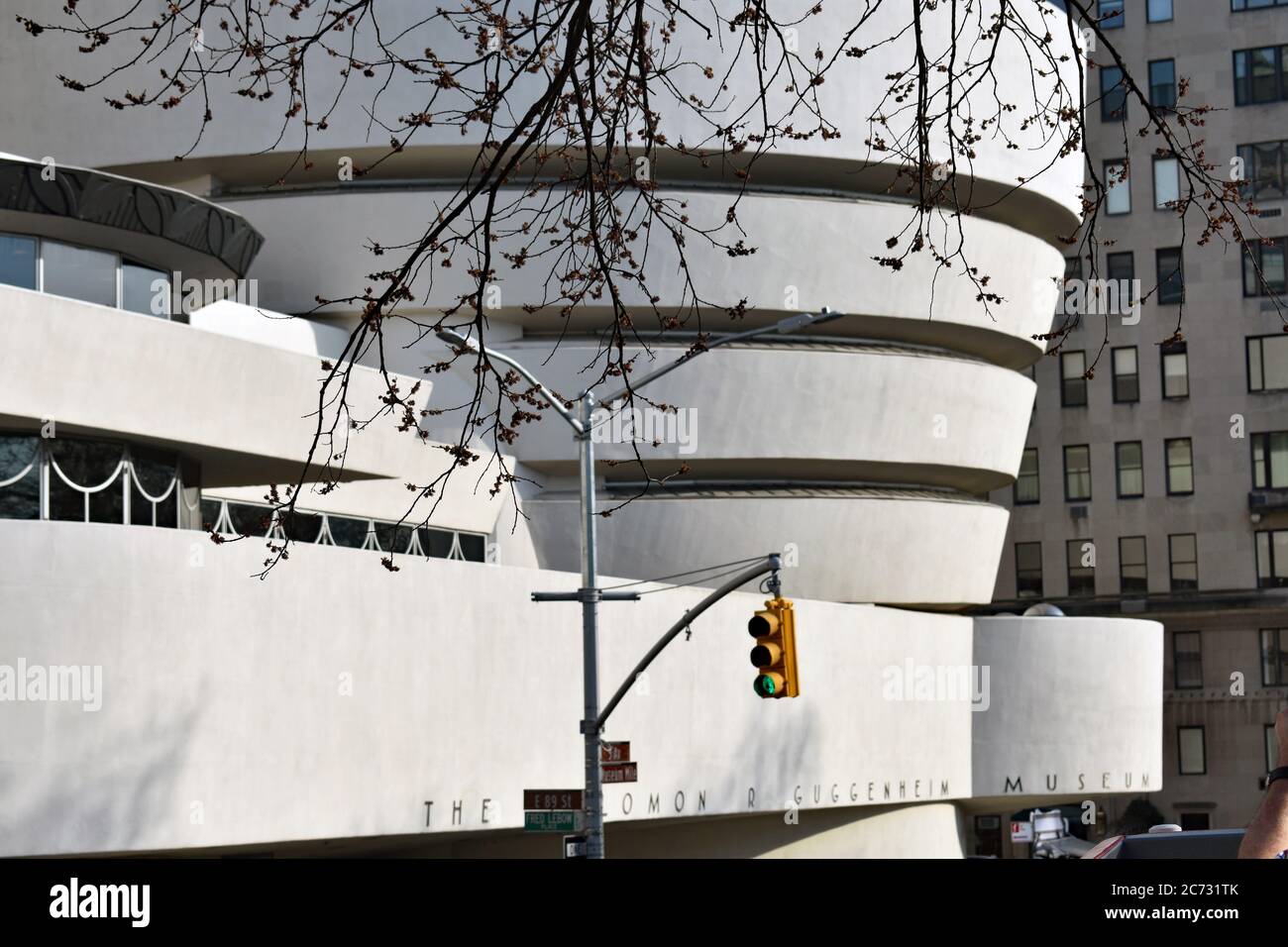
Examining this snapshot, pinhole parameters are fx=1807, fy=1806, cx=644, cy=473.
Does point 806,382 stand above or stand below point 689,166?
below

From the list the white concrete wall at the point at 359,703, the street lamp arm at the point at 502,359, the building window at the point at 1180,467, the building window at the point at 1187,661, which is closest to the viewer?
the street lamp arm at the point at 502,359

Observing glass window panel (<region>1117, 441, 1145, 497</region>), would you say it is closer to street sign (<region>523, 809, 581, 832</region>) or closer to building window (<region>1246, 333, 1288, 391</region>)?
building window (<region>1246, 333, 1288, 391</region>)

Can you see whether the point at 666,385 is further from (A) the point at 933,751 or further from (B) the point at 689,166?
(A) the point at 933,751

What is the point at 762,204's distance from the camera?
114 ft

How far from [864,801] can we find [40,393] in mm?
19552

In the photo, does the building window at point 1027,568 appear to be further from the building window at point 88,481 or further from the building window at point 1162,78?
the building window at point 88,481

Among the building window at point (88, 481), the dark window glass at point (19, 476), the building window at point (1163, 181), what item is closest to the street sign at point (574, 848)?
the building window at point (88, 481)

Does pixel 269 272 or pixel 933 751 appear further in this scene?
pixel 933 751

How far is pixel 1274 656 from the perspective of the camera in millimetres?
60219

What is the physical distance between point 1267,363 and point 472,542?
3803 centimetres

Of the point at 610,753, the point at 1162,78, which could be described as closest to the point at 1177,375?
the point at 1162,78

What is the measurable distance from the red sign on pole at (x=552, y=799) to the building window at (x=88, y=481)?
6375mm

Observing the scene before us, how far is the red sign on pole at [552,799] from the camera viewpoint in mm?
20547
